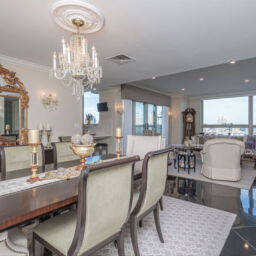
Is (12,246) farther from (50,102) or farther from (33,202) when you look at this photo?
(50,102)

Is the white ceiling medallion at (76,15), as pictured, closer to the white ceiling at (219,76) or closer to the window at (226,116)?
the white ceiling at (219,76)

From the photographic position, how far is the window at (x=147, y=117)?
24.7 ft

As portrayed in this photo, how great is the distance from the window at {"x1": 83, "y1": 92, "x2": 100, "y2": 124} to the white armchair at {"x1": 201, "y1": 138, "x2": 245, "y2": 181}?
4365 millimetres

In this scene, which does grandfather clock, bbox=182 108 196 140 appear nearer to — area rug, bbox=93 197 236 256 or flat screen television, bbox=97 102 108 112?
flat screen television, bbox=97 102 108 112

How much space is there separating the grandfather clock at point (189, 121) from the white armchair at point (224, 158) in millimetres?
5263

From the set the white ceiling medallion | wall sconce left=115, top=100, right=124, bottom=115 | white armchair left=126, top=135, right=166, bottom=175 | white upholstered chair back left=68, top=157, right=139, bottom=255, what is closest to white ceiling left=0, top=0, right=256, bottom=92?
the white ceiling medallion

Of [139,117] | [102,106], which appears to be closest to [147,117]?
[139,117]

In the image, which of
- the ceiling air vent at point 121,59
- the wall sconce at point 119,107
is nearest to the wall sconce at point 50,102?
the ceiling air vent at point 121,59

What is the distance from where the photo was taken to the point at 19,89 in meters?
3.48

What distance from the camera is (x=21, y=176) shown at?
1685mm

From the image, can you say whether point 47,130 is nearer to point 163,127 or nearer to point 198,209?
point 198,209

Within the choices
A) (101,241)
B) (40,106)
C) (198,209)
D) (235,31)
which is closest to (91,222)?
(101,241)

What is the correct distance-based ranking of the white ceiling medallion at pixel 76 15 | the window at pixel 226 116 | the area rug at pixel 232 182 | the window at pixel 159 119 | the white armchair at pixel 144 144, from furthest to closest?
the window at pixel 159 119 → the window at pixel 226 116 → the area rug at pixel 232 182 → the white armchair at pixel 144 144 → the white ceiling medallion at pixel 76 15

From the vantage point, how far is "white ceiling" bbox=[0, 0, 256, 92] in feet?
6.23
